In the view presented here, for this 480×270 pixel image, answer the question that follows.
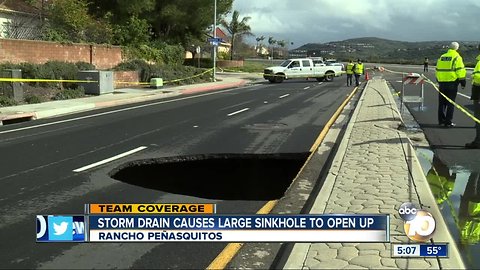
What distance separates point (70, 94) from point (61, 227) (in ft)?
58.3

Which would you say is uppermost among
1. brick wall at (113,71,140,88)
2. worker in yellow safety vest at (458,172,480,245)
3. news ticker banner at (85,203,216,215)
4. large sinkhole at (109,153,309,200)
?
brick wall at (113,71,140,88)

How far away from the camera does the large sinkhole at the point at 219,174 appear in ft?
24.2

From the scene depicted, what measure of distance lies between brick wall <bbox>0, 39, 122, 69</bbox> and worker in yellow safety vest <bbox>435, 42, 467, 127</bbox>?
1799 cm

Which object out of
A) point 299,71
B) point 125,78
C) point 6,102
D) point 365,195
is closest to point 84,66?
point 125,78

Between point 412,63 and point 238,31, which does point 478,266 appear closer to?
point 238,31

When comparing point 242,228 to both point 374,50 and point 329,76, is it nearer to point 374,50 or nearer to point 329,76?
point 329,76

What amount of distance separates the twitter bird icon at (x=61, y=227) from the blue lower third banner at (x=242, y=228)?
0.18 meters

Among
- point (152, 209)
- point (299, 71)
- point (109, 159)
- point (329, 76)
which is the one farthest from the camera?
point (329, 76)

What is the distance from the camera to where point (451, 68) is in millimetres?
12266

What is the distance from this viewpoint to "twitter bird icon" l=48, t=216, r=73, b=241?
161 inches

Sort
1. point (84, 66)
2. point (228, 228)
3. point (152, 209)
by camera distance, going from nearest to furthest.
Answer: point (228, 228) → point (152, 209) → point (84, 66)

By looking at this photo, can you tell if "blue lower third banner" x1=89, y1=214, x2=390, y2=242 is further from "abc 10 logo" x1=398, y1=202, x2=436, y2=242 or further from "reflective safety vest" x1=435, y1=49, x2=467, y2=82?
"reflective safety vest" x1=435, y1=49, x2=467, y2=82

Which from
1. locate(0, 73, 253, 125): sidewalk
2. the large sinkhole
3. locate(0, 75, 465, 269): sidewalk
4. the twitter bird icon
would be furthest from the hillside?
the twitter bird icon

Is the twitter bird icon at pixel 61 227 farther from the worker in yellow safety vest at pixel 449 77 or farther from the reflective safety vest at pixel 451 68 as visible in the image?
the reflective safety vest at pixel 451 68
